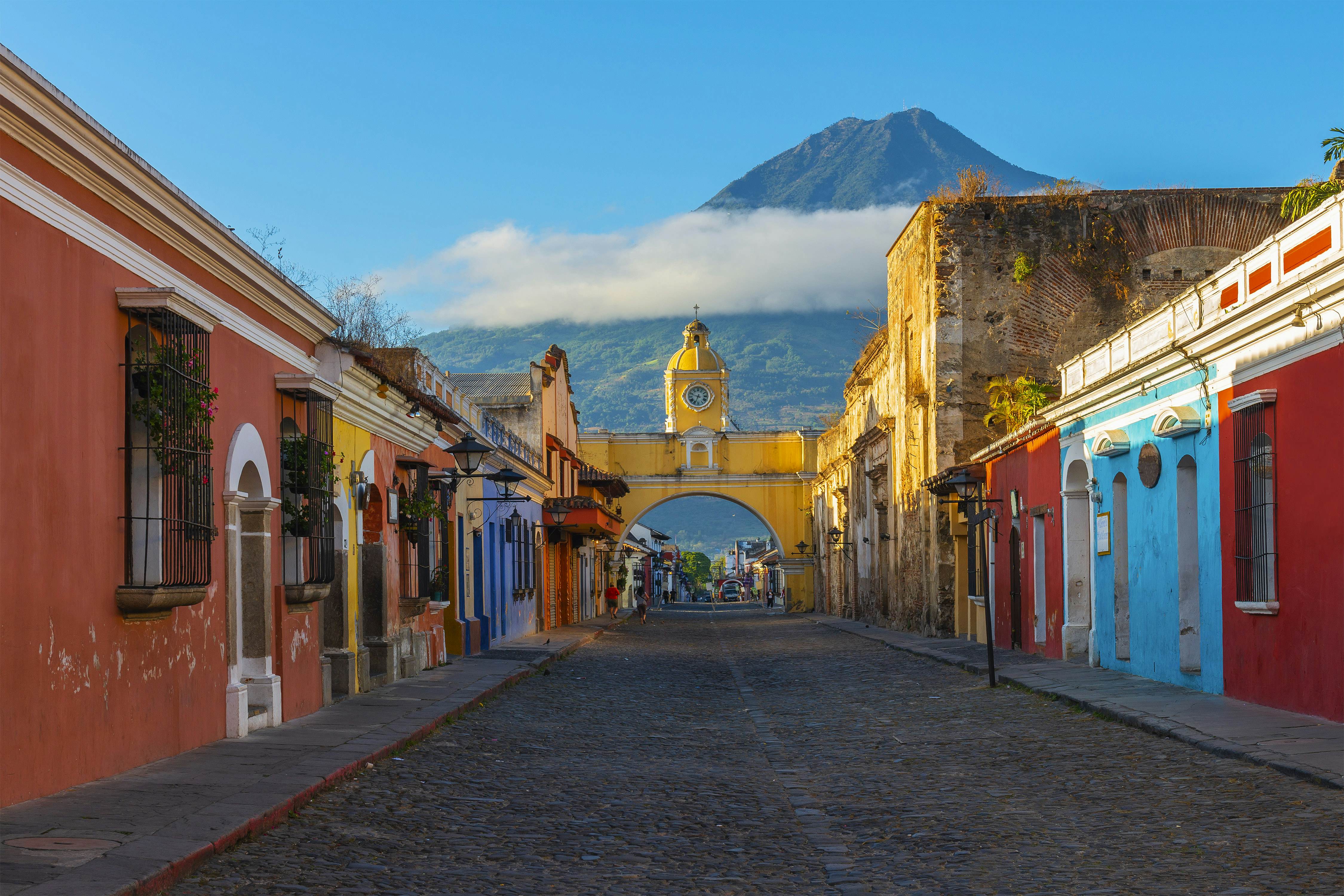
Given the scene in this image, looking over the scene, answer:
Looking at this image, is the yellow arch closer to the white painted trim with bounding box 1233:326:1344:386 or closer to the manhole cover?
the white painted trim with bounding box 1233:326:1344:386

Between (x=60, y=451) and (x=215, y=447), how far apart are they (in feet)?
8.10

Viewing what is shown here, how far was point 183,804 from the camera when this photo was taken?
6508mm

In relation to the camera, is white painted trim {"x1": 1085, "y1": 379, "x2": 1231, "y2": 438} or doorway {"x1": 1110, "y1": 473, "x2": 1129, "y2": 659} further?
doorway {"x1": 1110, "y1": 473, "x2": 1129, "y2": 659}

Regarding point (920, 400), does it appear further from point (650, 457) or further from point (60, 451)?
point (650, 457)

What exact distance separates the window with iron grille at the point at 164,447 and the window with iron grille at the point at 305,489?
7.19 ft

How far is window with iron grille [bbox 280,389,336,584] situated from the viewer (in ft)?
36.2

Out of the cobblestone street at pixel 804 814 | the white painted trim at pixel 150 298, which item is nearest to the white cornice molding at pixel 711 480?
the cobblestone street at pixel 804 814

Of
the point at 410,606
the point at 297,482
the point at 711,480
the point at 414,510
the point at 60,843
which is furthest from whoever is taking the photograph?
the point at 711,480

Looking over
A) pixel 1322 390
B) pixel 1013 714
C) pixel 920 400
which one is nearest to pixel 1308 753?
pixel 1322 390

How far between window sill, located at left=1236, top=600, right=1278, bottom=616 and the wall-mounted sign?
2.42 meters

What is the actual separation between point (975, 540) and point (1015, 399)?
3721 mm

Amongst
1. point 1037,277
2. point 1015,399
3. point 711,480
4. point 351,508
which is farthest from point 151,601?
point 711,480

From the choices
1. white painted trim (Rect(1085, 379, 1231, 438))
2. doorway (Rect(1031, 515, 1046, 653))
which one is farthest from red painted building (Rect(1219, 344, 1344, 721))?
doorway (Rect(1031, 515, 1046, 653))

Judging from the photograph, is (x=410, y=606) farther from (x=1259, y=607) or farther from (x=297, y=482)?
(x=1259, y=607)
